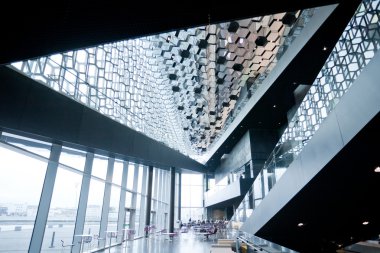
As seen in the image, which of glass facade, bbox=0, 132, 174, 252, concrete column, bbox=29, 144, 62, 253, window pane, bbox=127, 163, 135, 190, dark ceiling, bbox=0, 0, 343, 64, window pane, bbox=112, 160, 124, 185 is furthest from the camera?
window pane, bbox=127, 163, 135, 190

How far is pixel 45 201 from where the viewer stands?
6133 mm

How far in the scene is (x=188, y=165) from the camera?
18.6 m

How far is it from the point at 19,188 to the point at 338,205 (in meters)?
7.08

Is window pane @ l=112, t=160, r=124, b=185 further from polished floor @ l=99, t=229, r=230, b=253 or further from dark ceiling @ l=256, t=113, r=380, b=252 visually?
dark ceiling @ l=256, t=113, r=380, b=252

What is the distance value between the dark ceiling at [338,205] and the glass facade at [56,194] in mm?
5586

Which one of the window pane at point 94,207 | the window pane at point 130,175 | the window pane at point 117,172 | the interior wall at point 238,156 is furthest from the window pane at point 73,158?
the interior wall at point 238,156

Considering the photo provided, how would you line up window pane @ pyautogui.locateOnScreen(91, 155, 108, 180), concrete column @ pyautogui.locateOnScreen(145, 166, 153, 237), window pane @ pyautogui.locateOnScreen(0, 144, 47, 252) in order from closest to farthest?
window pane @ pyautogui.locateOnScreen(0, 144, 47, 252), window pane @ pyautogui.locateOnScreen(91, 155, 108, 180), concrete column @ pyautogui.locateOnScreen(145, 166, 153, 237)

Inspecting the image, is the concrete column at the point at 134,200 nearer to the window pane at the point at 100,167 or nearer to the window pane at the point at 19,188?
the window pane at the point at 100,167

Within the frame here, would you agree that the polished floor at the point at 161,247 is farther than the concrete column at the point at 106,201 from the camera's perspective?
No

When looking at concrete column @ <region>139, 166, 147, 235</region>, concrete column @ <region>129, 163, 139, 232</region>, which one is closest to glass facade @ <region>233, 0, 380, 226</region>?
concrete column @ <region>129, 163, 139, 232</region>

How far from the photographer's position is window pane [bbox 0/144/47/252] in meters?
5.23

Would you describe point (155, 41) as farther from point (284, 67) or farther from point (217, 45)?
point (284, 67)

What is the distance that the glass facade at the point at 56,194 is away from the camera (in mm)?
5375

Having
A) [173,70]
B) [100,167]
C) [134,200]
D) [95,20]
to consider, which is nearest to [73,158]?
[100,167]
